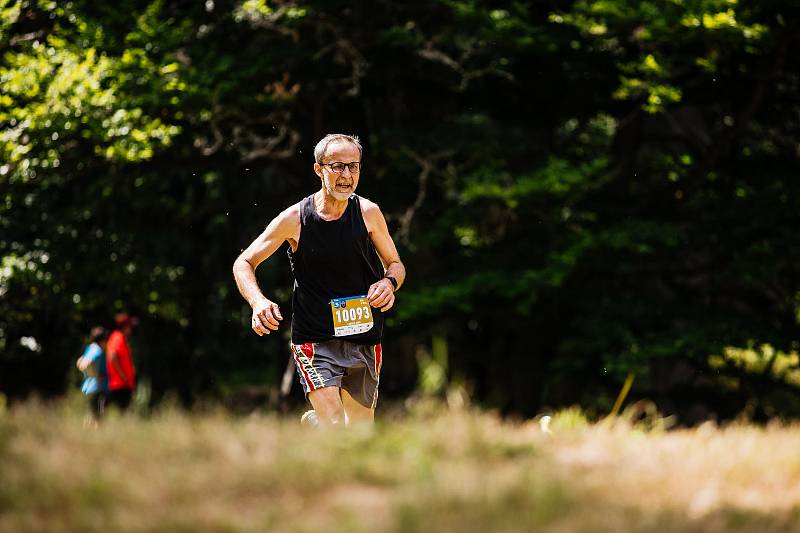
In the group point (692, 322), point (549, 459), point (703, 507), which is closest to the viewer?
point (703, 507)

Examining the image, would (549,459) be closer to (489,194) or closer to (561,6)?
(489,194)

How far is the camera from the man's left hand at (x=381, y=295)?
593 centimetres

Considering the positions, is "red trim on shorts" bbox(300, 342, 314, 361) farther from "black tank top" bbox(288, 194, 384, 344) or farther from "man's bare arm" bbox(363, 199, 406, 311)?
"man's bare arm" bbox(363, 199, 406, 311)

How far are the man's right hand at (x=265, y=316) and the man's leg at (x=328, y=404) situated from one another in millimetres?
548

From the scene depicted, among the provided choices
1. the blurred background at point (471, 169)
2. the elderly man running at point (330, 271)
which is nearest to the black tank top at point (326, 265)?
the elderly man running at point (330, 271)

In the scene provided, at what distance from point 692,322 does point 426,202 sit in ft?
13.8

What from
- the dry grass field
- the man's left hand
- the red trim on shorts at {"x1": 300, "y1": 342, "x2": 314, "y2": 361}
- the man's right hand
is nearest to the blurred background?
the red trim on shorts at {"x1": 300, "y1": 342, "x2": 314, "y2": 361}

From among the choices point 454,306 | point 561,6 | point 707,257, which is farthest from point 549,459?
point 561,6

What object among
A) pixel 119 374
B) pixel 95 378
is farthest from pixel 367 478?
pixel 95 378

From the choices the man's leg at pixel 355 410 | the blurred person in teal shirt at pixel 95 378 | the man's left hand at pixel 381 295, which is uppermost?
the man's left hand at pixel 381 295

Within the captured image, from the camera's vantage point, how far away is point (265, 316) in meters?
5.66

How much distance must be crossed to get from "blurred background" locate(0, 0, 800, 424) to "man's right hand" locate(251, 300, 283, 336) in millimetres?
8540

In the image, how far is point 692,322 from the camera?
15102mm

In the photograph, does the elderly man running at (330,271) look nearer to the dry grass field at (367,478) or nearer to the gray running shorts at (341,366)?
the gray running shorts at (341,366)
